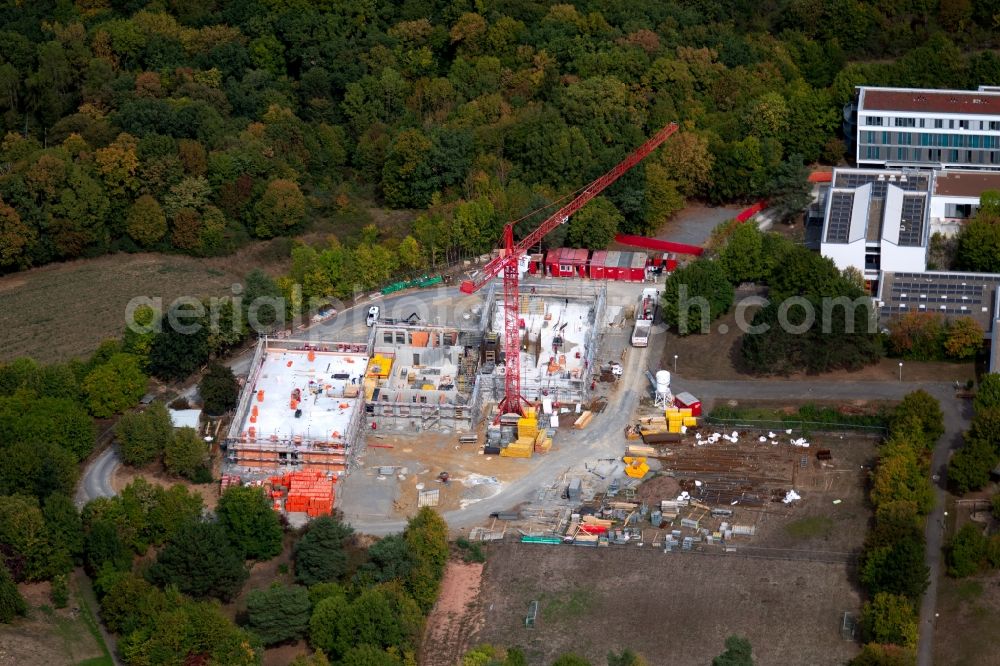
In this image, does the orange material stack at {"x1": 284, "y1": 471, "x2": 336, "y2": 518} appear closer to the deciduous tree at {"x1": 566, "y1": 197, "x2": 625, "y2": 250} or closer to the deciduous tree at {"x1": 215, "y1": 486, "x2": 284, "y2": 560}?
the deciduous tree at {"x1": 215, "y1": 486, "x2": 284, "y2": 560}

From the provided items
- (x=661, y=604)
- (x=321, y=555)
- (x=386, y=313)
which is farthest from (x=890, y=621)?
(x=386, y=313)

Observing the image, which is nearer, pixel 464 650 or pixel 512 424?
pixel 464 650

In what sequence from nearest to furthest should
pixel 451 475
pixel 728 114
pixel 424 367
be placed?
pixel 451 475, pixel 424 367, pixel 728 114

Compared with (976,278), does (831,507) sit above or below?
below

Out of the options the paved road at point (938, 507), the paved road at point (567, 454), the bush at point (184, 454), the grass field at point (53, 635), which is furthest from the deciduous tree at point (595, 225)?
the grass field at point (53, 635)

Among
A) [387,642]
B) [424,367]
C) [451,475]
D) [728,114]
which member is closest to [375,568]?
[387,642]

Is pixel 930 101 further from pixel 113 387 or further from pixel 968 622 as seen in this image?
pixel 113 387

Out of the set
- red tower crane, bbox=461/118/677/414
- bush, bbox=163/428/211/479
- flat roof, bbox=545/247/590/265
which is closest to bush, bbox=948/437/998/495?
red tower crane, bbox=461/118/677/414

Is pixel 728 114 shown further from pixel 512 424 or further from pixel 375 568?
pixel 375 568
